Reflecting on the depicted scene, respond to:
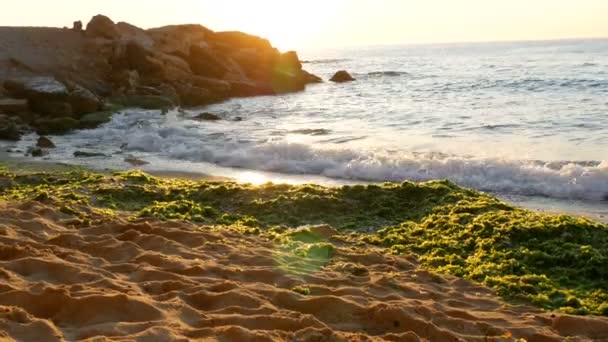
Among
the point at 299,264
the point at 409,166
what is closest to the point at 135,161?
the point at 409,166

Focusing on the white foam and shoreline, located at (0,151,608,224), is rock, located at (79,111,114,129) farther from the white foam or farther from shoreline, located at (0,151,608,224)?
shoreline, located at (0,151,608,224)

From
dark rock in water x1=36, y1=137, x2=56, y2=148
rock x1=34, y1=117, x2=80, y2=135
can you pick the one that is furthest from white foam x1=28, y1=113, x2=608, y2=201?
rock x1=34, y1=117, x2=80, y2=135

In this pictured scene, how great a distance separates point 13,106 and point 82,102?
8.98 ft

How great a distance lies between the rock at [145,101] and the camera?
28000 millimetres

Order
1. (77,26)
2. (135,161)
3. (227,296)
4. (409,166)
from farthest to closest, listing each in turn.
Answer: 1. (77,26)
2. (135,161)
3. (409,166)
4. (227,296)

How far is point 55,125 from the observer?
19672 millimetres


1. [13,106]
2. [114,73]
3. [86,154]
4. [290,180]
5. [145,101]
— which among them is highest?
[114,73]

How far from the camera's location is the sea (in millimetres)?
10734

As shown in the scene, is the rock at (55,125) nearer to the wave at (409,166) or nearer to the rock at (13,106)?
the rock at (13,106)

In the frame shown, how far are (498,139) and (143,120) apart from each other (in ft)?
42.6

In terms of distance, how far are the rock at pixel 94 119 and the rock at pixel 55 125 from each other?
12.5 inches

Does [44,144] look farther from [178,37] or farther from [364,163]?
[178,37]

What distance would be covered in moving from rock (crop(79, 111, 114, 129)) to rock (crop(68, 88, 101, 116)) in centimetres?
42

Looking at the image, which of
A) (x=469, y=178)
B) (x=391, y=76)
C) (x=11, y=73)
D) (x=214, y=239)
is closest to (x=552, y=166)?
(x=469, y=178)
